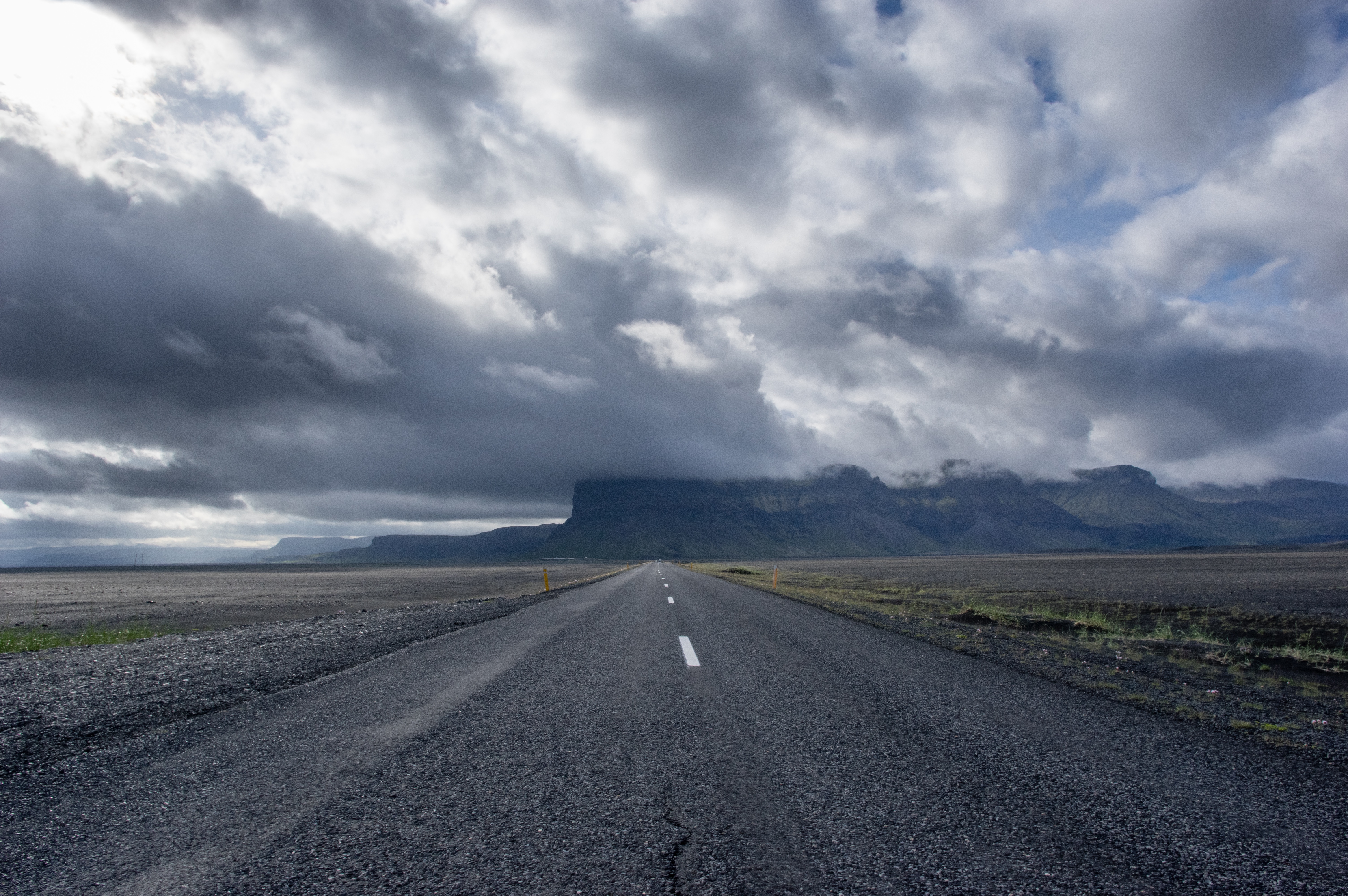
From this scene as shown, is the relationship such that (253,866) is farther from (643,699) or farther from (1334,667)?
(1334,667)

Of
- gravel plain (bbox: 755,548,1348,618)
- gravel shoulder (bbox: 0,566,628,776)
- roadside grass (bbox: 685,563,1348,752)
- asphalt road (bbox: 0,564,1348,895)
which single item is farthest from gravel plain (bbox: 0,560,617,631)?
gravel plain (bbox: 755,548,1348,618)

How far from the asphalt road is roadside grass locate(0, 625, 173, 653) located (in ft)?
38.3

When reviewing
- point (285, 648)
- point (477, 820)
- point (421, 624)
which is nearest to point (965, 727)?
point (477, 820)

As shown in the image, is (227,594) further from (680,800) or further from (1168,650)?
(1168,650)

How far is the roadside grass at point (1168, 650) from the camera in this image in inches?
271

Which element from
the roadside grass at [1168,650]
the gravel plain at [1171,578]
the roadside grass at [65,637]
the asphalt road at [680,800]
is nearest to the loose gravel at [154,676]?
the asphalt road at [680,800]

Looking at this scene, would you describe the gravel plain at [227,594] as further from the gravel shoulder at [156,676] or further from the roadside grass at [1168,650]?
the roadside grass at [1168,650]

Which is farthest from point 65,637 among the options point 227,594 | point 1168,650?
point 227,594

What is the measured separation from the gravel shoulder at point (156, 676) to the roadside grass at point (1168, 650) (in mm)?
10532

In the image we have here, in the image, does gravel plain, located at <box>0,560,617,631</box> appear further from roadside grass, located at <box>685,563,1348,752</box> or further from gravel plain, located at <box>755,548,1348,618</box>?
gravel plain, located at <box>755,548,1348,618</box>

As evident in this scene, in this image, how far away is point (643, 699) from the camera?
696 centimetres

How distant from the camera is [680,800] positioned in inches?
161

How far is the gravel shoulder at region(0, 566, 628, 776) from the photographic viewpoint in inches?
237

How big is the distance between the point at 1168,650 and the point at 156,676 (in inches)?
725
